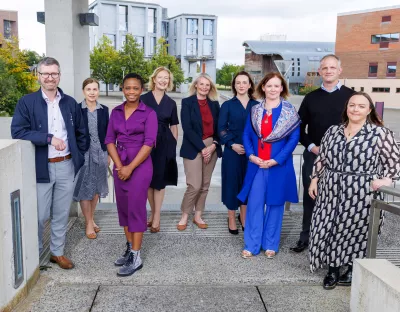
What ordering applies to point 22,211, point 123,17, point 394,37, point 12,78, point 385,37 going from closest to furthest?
point 22,211 < point 12,78 < point 394,37 < point 385,37 < point 123,17

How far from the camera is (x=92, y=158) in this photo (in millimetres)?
5090

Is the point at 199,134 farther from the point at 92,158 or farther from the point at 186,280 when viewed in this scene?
the point at 186,280

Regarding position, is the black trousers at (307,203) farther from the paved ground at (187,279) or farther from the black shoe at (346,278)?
the black shoe at (346,278)

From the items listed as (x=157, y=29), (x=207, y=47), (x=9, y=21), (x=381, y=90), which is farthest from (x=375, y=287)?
(x=207, y=47)

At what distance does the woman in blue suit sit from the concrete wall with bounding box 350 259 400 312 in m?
1.39

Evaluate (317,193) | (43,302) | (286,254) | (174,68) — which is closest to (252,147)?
(317,193)

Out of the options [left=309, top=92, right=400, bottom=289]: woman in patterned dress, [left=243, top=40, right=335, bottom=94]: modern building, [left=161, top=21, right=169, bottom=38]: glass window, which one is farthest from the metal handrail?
[left=161, top=21, right=169, bottom=38]: glass window

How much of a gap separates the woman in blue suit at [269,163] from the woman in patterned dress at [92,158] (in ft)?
5.38

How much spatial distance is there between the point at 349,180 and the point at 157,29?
2816 inches

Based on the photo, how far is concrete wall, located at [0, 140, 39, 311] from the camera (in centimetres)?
335

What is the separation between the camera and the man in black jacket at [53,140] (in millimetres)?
4023

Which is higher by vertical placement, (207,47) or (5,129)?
(207,47)

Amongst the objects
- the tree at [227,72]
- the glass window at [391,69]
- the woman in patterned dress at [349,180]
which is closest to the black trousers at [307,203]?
the woman in patterned dress at [349,180]

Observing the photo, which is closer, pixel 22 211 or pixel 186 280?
pixel 22 211
